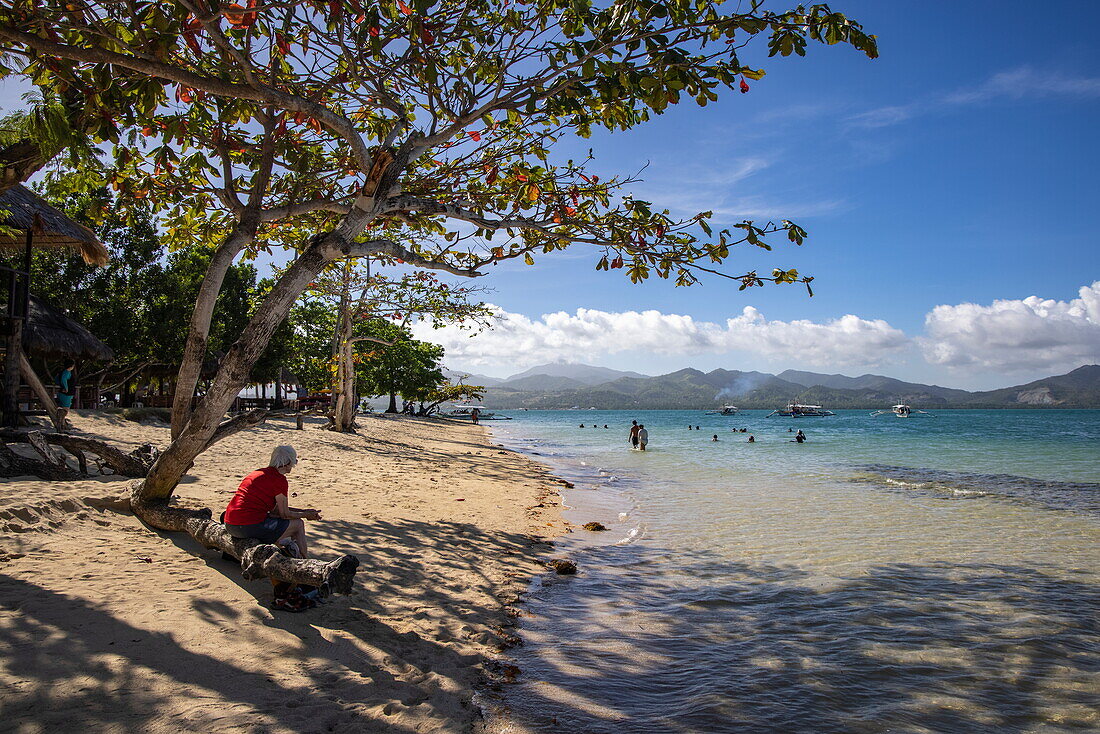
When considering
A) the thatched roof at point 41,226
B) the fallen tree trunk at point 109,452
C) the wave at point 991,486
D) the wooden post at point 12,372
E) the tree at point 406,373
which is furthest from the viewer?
the tree at point 406,373

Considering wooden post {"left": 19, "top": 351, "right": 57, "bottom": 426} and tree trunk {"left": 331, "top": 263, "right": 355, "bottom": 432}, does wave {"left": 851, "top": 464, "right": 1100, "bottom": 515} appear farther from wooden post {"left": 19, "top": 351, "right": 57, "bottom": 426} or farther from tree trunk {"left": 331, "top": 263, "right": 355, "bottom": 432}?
wooden post {"left": 19, "top": 351, "right": 57, "bottom": 426}

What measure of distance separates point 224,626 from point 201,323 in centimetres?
340

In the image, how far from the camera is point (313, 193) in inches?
356

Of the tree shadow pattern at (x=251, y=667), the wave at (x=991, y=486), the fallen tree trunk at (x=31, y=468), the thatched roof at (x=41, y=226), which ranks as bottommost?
the wave at (x=991, y=486)

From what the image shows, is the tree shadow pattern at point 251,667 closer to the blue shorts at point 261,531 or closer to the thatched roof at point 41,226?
the blue shorts at point 261,531

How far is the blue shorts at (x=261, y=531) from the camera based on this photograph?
16.3ft

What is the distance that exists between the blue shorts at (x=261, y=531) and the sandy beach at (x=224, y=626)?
0.44 meters

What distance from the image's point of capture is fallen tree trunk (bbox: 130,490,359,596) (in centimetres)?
406

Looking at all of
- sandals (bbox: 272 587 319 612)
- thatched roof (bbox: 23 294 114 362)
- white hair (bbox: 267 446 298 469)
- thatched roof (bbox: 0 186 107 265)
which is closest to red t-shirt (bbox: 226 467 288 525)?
white hair (bbox: 267 446 298 469)

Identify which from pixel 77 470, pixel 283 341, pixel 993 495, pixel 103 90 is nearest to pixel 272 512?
pixel 103 90

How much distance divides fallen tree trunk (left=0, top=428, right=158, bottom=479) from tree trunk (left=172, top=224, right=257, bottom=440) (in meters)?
2.04

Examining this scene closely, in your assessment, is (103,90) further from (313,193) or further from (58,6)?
(313,193)

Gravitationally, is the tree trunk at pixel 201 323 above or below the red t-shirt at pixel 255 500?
above

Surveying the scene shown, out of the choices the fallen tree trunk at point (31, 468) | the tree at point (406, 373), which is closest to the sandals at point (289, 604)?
the fallen tree trunk at point (31, 468)
